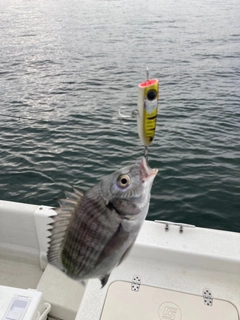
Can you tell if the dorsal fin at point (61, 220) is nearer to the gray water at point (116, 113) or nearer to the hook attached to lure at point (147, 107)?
the hook attached to lure at point (147, 107)

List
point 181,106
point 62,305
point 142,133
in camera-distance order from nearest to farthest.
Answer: point 142,133 → point 62,305 → point 181,106

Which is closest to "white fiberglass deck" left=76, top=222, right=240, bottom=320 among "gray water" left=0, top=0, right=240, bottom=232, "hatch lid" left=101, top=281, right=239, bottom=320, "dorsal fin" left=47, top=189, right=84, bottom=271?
"hatch lid" left=101, top=281, right=239, bottom=320

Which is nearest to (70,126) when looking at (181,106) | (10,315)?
(181,106)

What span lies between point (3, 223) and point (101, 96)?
9.63 metres

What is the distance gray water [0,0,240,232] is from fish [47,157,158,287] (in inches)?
206

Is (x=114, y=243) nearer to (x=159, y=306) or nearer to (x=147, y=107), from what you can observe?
(x=147, y=107)

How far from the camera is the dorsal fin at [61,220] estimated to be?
5.71 feet

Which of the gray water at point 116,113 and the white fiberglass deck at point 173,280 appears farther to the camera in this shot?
the gray water at point 116,113

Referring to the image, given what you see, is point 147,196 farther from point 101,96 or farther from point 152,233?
point 101,96

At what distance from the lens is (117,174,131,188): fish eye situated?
171 cm

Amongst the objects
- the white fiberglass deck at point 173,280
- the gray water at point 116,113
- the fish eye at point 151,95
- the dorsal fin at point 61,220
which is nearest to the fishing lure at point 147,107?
the fish eye at point 151,95

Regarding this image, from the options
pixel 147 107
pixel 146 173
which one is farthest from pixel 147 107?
pixel 146 173

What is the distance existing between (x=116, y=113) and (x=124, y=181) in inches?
408

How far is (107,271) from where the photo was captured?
1764mm
